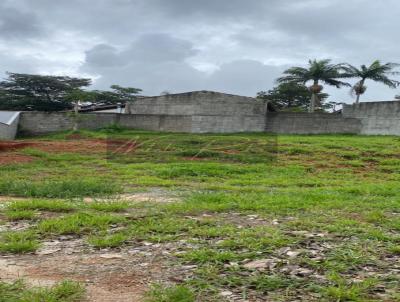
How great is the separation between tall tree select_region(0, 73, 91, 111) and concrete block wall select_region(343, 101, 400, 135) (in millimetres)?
22837

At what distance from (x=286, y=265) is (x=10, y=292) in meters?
1.82

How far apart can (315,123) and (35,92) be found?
24843 mm

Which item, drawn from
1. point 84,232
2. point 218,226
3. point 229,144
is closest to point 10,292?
point 84,232

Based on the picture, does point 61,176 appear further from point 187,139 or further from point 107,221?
point 187,139

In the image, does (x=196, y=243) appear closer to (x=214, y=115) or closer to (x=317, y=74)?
(x=214, y=115)

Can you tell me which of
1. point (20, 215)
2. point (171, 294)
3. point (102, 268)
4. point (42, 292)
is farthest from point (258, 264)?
point (20, 215)

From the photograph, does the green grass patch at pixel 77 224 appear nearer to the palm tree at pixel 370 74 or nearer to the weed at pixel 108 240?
the weed at pixel 108 240

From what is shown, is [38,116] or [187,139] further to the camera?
[38,116]

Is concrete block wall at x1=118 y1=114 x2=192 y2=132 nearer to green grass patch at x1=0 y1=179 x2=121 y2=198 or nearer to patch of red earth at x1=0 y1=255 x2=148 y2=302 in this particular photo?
green grass patch at x1=0 y1=179 x2=121 y2=198

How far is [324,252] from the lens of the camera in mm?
3326

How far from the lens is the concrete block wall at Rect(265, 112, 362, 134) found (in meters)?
21.0

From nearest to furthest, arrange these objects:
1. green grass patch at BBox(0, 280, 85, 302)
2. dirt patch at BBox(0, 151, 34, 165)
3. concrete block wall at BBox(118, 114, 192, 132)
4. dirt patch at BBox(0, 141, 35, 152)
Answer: green grass patch at BBox(0, 280, 85, 302)
dirt patch at BBox(0, 151, 34, 165)
dirt patch at BBox(0, 141, 35, 152)
concrete block wall at BBox(118, 114, 192, 132)

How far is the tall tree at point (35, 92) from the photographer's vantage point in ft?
114

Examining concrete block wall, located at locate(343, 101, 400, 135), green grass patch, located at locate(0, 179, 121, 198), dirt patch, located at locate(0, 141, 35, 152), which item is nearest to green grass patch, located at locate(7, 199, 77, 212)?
green grass patch, located at locate(0, 179, 121, 198)
